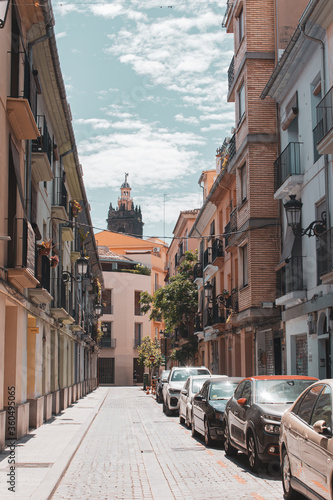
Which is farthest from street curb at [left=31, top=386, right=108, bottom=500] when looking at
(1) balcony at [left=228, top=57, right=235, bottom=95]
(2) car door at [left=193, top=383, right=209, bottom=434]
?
(1) balcony at [left=228, top=57, right=235, bottom=95]

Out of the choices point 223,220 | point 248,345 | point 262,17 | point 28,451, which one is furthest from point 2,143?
point 223,220

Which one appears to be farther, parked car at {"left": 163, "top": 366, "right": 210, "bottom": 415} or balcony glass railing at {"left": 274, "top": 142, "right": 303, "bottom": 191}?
parked car at {"left": 163, "top": 366, "right": 210, "bottom": 415}

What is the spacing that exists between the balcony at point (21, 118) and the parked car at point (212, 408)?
6793 mm

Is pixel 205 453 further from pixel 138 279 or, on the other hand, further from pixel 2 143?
pixel 138 279

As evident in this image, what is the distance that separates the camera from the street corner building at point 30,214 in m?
13.8

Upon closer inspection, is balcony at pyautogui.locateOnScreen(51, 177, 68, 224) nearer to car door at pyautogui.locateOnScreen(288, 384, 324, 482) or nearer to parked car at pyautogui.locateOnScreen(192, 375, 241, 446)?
parked car at pyautogui.locateOnScreen(192, 375, 241, 446)

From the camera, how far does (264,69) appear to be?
24.3 m

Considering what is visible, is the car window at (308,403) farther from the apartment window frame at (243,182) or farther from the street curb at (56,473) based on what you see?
the apartment window frame at (243,182)

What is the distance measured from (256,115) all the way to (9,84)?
11.4m

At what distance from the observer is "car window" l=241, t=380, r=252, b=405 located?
11.7 m

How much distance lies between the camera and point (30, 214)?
55.9 ft

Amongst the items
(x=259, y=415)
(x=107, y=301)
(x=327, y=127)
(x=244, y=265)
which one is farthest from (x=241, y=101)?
(x=107, y=301)

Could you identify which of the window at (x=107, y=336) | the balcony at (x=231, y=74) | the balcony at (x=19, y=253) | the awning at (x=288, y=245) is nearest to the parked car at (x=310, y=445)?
the balcony at (x=19, y=253)

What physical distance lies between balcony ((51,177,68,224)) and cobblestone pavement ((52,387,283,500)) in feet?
27.0
